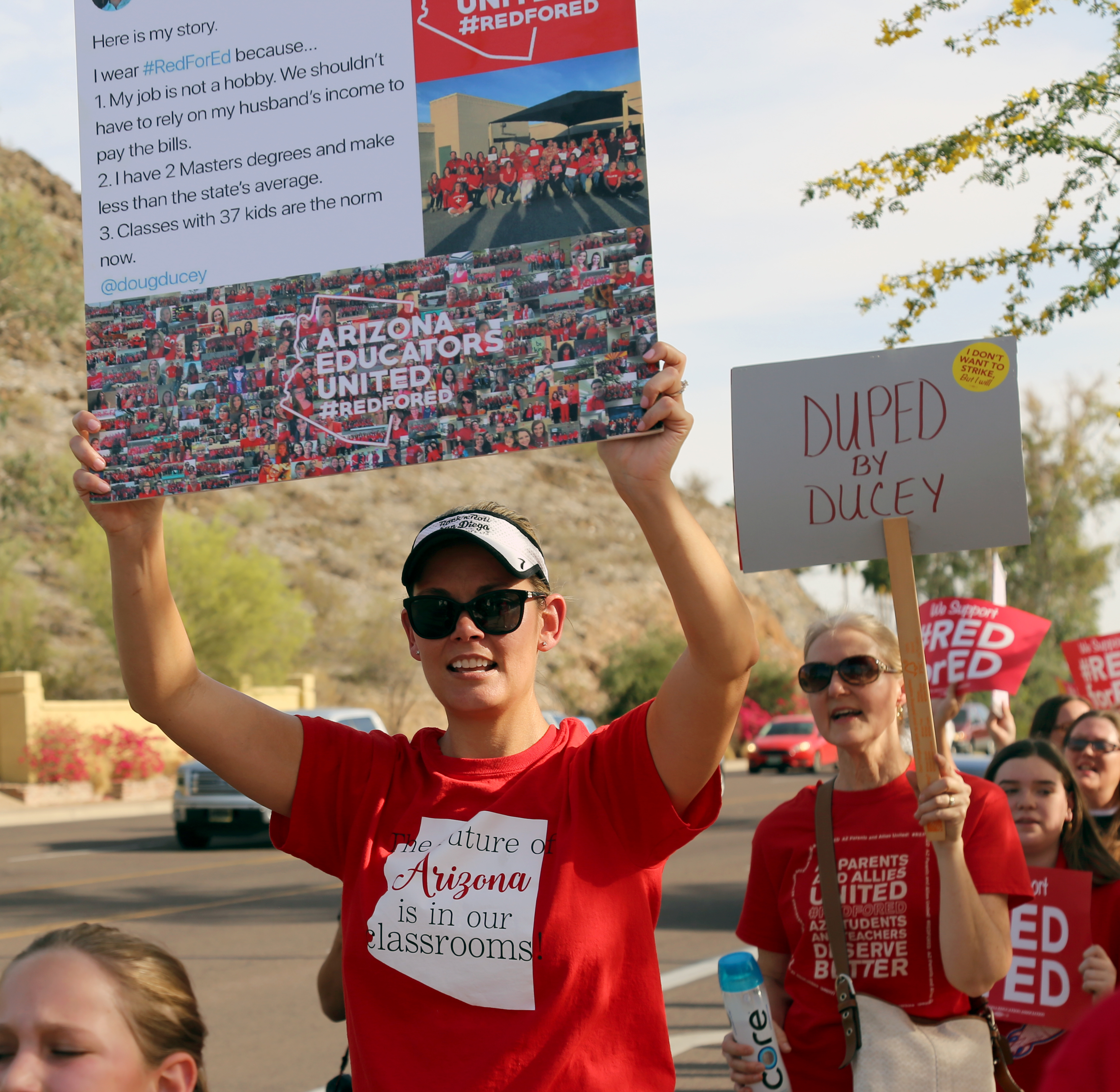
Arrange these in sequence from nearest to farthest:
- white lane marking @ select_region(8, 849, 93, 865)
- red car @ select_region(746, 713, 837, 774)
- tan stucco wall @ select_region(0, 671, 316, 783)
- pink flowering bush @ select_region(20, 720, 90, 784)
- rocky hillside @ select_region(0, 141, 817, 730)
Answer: white lane marking @ select_region(8, 849, 93, 865) → pink flowering bush @ select_region(20, 720, 90, 784) → tan stucco wall @ select_region(0, 671, 316, 783) → red car @ select_region(746, 713, 837, 774) → rocky hillside @ select_region(0, 141, 817, 730)

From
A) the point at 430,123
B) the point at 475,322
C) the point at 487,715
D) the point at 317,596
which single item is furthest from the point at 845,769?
the point at 317,596

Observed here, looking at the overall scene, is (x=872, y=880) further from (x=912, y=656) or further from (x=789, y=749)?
(x=789, y=749)

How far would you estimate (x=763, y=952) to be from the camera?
365cm

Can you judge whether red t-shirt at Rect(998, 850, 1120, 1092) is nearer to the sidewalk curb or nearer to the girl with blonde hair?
the girl with blonde hair

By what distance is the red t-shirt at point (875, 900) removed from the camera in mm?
3254

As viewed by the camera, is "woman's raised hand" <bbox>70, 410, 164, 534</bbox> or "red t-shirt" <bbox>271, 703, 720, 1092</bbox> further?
"woman's raised hand" <bbox>70, 410, 164, 534</bbox>

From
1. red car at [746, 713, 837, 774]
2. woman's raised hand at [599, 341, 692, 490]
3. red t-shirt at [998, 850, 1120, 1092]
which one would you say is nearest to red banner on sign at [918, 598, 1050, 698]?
red t-shirt at [998, 850, 1120, 1092]

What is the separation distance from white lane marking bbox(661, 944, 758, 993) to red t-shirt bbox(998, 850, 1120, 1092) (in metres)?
4.57

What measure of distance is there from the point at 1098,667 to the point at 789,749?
1093 inches

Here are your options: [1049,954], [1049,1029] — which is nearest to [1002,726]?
[1049,954]

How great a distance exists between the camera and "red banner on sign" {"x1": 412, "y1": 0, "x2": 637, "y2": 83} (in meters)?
2.33

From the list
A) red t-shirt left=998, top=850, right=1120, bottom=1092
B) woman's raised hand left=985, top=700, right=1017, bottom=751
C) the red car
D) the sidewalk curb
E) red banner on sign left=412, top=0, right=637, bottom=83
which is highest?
red banner on sign left=412, top=0, right=637, bottom=83

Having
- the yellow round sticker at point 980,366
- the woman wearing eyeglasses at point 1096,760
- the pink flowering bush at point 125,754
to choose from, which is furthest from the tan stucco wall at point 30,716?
the yellow round sticker at point 980,366

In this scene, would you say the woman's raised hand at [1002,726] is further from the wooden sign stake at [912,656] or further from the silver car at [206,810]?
the silver car at [206,810]
